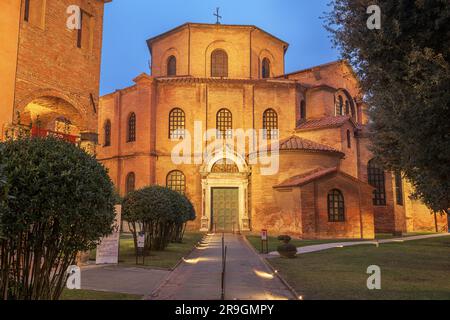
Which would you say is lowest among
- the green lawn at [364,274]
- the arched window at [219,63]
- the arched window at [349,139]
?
the green lawn at [364,274]

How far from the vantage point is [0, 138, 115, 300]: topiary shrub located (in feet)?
19.0

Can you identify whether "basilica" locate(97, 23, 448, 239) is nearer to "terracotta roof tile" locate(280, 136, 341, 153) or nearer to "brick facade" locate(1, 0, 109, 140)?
"terracotta roof tile" locate(280, 136, 341, 153)

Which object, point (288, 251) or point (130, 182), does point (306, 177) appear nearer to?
point (288, 251)

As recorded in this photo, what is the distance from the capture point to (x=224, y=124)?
32625mm

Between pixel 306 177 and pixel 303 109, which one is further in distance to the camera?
pixel 303 109

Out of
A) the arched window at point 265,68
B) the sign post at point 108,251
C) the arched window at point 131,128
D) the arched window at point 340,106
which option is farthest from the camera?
the arched window at point 265,68

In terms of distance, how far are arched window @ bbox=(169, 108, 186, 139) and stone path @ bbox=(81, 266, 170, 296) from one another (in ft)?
67.6

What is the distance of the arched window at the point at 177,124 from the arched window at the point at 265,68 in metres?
8.96

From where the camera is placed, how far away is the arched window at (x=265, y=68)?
1433 inches

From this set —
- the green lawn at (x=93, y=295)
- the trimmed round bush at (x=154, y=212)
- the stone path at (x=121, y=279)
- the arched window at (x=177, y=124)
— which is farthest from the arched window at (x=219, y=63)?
the green lawn at (x=93, y=295)

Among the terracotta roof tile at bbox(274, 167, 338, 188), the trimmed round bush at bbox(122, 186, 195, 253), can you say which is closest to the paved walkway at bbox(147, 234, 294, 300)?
the trimmed round bush at bbox(122, 186, 195, 253)

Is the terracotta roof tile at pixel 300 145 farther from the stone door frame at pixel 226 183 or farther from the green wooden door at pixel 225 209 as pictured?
the green wooden door at pixel 225 209

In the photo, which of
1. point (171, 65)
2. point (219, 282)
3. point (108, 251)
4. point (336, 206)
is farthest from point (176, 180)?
point (219, 282)

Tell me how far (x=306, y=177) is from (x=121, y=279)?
18.2m
